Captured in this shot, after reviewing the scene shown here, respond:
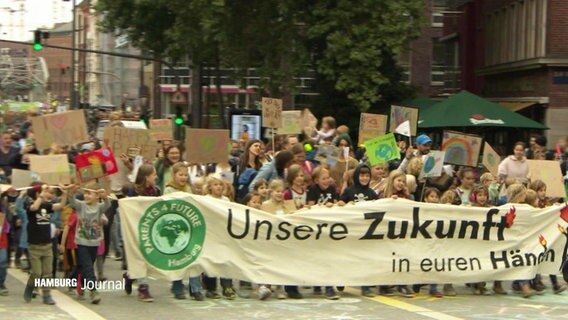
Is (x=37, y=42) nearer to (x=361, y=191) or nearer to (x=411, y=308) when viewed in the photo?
(x=361, y=191)

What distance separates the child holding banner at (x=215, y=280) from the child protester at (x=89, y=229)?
1141mm

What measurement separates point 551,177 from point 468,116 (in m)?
13.0

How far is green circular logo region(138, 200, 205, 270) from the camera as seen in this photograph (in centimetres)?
1128

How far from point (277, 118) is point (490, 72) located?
965 inches

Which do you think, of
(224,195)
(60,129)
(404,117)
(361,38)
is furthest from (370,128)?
(361,38)

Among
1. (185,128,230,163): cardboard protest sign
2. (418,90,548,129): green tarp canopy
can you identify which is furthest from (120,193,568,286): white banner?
(418,90,548,129): green tarp canopy

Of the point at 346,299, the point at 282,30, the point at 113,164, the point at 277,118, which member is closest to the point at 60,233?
the point at 113,164

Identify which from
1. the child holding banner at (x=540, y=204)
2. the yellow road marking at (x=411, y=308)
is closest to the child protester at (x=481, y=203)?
the child holding banner at (x=540, y=204)

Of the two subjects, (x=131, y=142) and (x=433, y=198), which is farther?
(x=131, y=142)

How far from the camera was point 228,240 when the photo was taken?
11.5 metres

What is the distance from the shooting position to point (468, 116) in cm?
2673

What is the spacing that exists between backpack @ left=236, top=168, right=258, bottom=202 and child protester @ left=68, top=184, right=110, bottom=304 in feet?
8.85

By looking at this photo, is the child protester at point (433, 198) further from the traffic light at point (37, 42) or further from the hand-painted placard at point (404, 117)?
the traffic light at point (37, 42)

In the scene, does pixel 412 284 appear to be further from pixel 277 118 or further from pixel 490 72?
pixel 490 72
